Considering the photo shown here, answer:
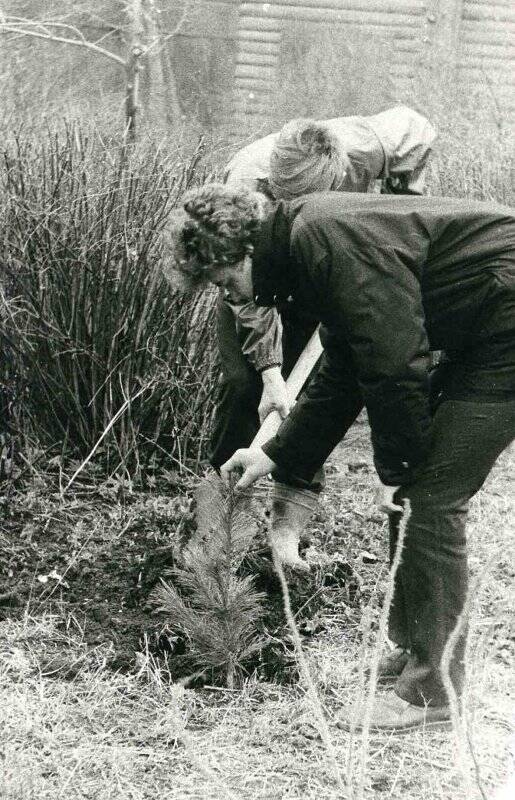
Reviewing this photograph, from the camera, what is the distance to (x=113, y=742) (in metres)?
2.78

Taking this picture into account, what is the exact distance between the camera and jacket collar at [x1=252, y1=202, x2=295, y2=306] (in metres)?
2.57

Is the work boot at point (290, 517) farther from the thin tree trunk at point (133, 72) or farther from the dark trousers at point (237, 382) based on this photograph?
the thin tree trunk at point (133, 72)

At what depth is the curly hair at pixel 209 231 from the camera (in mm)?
2598

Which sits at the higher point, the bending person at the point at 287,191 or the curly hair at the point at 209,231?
the curly hair at the point at 209,231

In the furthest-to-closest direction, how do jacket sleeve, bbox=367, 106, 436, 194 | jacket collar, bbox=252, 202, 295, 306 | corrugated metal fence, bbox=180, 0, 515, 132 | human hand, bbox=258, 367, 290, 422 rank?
corrugated metal fence, bbox=180, 0, 515, 132, jacket sleeve, bbox=367, 106, 436, 194, human hand, bbox=258, 367, 290, 422, jacket collar, bbox=252, 202, 295, 306

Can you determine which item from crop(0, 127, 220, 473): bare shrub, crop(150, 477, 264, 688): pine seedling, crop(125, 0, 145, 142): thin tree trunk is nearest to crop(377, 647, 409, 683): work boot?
crop(150, 477, 264, 688): pine seedling

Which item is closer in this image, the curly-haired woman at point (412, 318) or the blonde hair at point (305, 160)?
the curly-haired woman at point (412, 318)

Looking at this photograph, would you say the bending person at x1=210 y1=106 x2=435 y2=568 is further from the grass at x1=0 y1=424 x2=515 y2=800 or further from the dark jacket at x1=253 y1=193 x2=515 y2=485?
the dark jacket at x1=253 y1=193 x2=515 y2=485

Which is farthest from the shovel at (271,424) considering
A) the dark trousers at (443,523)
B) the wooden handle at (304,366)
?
the dark trousers at (443,523)

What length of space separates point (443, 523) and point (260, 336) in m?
1.22

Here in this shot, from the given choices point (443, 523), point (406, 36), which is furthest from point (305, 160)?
point (406, 36)

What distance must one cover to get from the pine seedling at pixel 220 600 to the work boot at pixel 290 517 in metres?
0.28

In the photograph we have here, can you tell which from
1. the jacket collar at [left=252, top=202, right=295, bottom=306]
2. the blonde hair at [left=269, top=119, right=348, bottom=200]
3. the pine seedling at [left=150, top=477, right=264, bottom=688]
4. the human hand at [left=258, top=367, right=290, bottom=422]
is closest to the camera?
the jacket collar at [left=252, top=202, right=295, bottom=306]

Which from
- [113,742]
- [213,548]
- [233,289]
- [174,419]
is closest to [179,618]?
[213,548]
